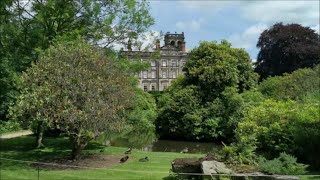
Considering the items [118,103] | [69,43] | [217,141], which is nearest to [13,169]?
[118,103]

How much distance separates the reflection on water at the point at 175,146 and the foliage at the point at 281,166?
14184 mm

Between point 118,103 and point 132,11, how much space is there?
669 cm

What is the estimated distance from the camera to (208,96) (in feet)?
120

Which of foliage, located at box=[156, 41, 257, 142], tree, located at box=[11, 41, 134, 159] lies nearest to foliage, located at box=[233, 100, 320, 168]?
tree, located at box=[11, 41, 134, 159]

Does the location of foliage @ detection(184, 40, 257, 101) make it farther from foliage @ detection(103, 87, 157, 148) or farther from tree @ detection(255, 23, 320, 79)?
tree @ detection(255, 23, 320, 79)

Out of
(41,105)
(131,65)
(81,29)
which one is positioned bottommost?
(41,105)

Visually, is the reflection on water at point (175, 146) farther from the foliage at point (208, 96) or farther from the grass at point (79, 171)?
the grass at point (79, 171)

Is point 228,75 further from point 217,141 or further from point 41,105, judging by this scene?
point 41,105

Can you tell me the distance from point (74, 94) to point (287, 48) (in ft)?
141

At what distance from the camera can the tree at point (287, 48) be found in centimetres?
5447

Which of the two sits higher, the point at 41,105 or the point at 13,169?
the point at 41,105

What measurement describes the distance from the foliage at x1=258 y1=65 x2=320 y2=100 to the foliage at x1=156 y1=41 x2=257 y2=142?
242 cm

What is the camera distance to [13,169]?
17.2 meters

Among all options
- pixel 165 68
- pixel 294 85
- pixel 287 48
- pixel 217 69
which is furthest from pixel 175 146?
pixel 165 68
